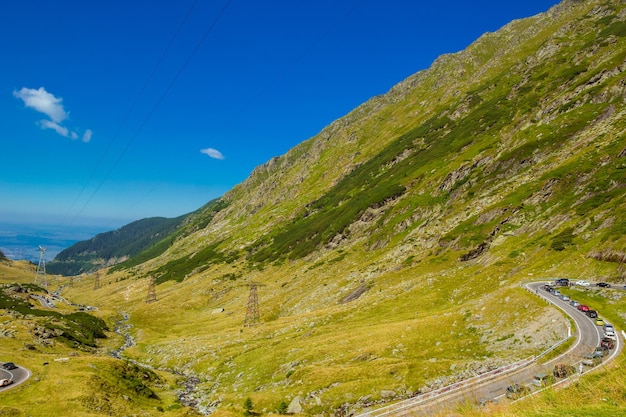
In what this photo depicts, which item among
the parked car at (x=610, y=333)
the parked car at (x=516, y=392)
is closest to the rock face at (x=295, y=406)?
the parked car at (x=516, y=392)

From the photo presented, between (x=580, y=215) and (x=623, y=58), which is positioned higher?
(x=623, y=58)

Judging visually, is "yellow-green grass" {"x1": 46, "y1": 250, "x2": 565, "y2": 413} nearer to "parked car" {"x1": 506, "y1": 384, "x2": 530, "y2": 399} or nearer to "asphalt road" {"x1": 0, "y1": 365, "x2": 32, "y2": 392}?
"parked car" {"x1": 506, "y1": 384, "x2": 530, "y2": 399}

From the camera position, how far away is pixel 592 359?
3569cm

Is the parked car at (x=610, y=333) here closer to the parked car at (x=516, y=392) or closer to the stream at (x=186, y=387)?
the parked car at (x=516, y=392)

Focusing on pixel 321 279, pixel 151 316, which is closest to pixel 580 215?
pixel 321 279

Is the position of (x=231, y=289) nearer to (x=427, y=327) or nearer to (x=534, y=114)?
(x=427, y=327)

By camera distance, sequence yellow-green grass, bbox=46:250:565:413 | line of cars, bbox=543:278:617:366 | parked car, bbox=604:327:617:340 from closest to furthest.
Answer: line of cars, bbox=543:278:617:366, parked car, bbox=604:327:617:340, yellow-green grass, bbox=46:250:565:413

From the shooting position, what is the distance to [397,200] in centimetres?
17925

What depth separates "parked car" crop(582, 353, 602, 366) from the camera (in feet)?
114

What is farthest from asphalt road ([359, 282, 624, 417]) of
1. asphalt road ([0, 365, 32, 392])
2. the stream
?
asphalt road ([0, 365, 32, 392])

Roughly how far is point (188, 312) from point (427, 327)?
133 metres

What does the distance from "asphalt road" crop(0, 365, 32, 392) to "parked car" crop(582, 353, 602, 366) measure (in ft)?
248

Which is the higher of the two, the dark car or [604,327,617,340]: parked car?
[604,327,617,340]: parked car

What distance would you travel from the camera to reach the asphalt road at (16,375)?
57.4 meters
